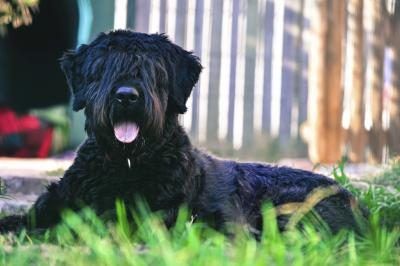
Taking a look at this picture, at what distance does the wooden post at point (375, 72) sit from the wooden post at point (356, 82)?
26cm

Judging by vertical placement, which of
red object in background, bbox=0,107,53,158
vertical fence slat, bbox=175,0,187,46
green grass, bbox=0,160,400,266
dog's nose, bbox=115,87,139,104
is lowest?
red object in background, bbox=0,107,53,158

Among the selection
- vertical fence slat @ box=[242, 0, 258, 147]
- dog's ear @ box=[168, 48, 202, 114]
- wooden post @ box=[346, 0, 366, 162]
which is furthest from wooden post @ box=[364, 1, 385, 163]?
dog's ear @ box=[168, 48, 202, 114]

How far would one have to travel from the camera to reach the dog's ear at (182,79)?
5102 mm

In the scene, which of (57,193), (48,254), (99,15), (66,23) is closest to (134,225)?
(57,193)

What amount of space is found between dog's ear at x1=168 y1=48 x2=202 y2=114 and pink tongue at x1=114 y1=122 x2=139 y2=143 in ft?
1.38

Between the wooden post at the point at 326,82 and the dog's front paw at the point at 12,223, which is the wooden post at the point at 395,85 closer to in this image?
the wooden post at the point at 326,82

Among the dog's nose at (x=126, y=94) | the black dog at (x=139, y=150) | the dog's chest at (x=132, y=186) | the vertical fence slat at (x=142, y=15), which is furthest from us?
the vertical fence slat at (x=142, y=15)

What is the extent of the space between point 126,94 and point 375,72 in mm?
6938

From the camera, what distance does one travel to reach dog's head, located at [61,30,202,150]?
4.58 metres

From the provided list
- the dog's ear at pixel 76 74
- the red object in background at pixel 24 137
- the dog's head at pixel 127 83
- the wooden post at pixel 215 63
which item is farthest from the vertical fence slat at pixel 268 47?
the dog's ear at pixel 76 74

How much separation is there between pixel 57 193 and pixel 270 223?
161cm

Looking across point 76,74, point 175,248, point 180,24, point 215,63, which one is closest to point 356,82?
point 215,63

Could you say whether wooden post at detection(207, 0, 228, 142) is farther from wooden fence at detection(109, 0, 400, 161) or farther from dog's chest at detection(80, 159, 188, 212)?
dog's chest at detection(80, 159, 188, 212)

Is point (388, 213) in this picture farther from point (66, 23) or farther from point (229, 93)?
point (66, 23)
